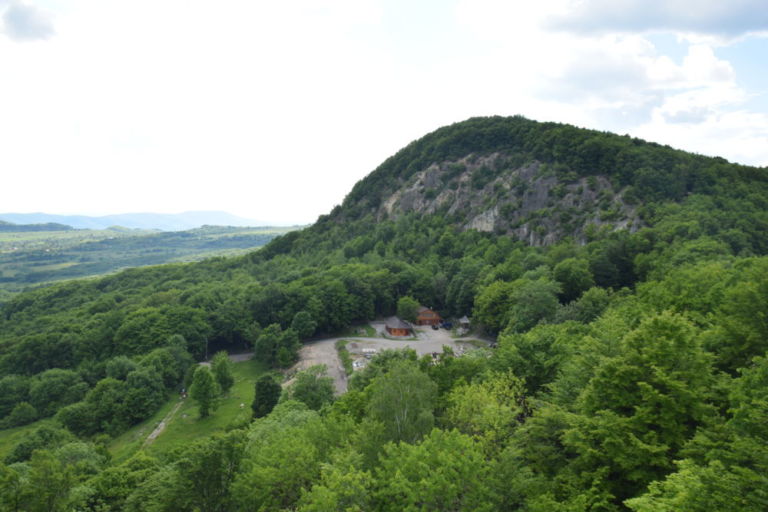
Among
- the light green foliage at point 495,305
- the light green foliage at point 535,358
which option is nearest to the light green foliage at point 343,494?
the light green foliage at point 535,358

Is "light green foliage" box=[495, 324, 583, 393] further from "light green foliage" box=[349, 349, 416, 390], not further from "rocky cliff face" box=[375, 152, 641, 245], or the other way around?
"rocky cliff face" box=[375, 152, 641, 245]

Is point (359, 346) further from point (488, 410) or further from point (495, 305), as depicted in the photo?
point (488, 410)

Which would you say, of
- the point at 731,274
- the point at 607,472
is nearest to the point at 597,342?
the point at 607,472

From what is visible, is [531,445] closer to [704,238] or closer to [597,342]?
[597,342]

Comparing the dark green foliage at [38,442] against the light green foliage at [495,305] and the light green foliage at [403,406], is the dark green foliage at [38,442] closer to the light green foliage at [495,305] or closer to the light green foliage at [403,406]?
the light green foliage at [403,406]

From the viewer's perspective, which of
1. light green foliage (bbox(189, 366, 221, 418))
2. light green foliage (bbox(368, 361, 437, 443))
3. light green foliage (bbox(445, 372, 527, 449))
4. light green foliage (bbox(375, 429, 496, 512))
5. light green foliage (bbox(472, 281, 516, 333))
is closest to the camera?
light green foliage (bbox(375, 429, 496, 512))

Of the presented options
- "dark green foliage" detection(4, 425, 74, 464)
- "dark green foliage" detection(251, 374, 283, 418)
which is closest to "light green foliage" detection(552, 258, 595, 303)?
"dark green foliage" detection(251, 374, 283, 418)
